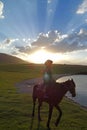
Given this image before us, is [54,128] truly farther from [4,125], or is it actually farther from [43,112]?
[43,112]

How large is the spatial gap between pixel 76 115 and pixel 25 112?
15.1 ft

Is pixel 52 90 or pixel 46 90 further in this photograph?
pixel 46 90

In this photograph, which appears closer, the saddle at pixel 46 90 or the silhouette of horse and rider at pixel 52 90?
the silhouette of horse and rider at pixel 52 90

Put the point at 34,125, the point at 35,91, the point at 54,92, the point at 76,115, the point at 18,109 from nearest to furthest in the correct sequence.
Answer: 1. the point at 54,92
2. the point at 34,125
3. the point at 35,91
4. the point at 76,115
5. the point at 18,109

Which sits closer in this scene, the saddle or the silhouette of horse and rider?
the silhouette of horse and rider

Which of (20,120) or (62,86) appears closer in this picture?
(62,86)

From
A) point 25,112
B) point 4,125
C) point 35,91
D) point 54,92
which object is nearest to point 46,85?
point 54,92

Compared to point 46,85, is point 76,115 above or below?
below

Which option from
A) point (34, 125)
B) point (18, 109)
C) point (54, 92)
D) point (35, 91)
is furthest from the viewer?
point (18, 109)

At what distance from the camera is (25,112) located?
2530cm

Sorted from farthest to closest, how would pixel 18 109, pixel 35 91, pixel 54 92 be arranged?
1. pixel 18 109
2. pixel 35 91
3. pixel 54 92

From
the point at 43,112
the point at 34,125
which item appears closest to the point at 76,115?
the point at 43,112

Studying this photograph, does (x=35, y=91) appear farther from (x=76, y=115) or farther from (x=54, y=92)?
(x=76, y=115)

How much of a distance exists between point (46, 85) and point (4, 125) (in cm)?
419
